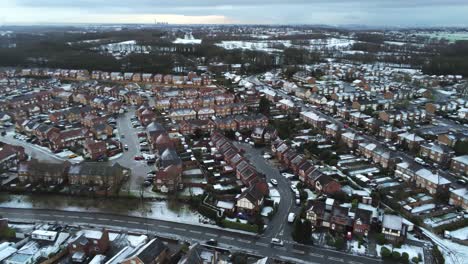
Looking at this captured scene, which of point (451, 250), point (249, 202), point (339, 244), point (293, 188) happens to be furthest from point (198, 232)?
point (451, 250)

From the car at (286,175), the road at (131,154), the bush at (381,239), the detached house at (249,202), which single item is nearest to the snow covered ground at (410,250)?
the bush at (381,239)

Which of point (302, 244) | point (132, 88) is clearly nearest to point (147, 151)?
point (302, 244)

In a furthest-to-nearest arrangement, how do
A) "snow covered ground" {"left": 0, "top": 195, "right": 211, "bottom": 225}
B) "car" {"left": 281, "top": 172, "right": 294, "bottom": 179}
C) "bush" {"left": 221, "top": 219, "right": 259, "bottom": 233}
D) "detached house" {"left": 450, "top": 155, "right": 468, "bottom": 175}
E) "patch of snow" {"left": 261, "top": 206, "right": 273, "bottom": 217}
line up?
"detached house" {"left": 450, "top": 155, "right": 468, "bottom": 175} → "car" {"left": 281, "top": 172, "right": 294, "bottom": 179} → "patch of snow" {"left": 261, "top": 206, "right": 273, "bottom": 217} → "snow covered ground" {"left": 0, "top": 195, "right": 211, "bottom": 225} → "bush" {"left": 221, "top": 219, "right": 259, "bottom": 233}

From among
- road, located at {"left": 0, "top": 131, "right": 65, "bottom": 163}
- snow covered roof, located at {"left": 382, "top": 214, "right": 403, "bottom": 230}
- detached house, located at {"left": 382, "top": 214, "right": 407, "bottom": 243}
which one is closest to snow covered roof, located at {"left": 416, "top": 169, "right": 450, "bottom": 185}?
snow covered roof, located at {"left": 382, "top": 214, "right": 403, "bottom": 230}

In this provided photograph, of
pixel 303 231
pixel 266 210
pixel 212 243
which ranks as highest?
pixel 303 231

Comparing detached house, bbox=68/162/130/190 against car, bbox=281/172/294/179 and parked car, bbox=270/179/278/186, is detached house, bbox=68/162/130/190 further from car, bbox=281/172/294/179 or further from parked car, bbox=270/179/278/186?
car, bbox=281/172/294/179

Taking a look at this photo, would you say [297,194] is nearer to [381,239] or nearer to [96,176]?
[381,239]

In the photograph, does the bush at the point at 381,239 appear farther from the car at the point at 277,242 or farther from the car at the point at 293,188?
the car at the point at 293,188
